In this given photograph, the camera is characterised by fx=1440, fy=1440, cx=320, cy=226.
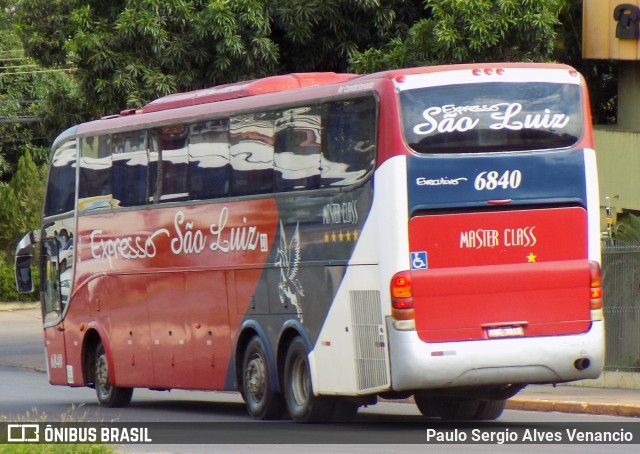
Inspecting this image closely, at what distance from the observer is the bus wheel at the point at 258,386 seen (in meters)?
16.9

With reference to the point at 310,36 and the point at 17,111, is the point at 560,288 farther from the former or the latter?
the point at 17,111

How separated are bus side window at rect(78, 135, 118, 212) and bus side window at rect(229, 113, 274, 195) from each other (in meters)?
3.22

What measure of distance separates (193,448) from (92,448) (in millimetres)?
2560

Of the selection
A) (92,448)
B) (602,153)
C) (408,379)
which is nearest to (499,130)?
(408,379)

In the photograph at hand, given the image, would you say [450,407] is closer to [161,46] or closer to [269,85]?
[269,85]

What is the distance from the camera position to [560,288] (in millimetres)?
14688

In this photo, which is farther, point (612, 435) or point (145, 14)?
point (145, 14)

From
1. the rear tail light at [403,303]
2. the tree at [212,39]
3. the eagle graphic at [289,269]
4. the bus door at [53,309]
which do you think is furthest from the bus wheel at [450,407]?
the tree at [212,39]

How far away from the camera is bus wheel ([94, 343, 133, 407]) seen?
20875 millimetres

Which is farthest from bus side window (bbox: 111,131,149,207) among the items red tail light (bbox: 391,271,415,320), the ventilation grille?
red tail light (bbox: 391,271,415,320)

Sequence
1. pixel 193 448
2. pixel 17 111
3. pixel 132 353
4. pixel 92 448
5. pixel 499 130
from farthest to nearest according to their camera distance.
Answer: pixel 17 111 → pixel 132 353 → pixel 499 130 → pixel 193 448 → pixel 92 448

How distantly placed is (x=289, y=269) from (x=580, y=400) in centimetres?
447

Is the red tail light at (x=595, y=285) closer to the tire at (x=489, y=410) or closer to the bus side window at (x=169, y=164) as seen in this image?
the tire at (x=489, y=410)

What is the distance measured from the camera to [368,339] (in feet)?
48.4
